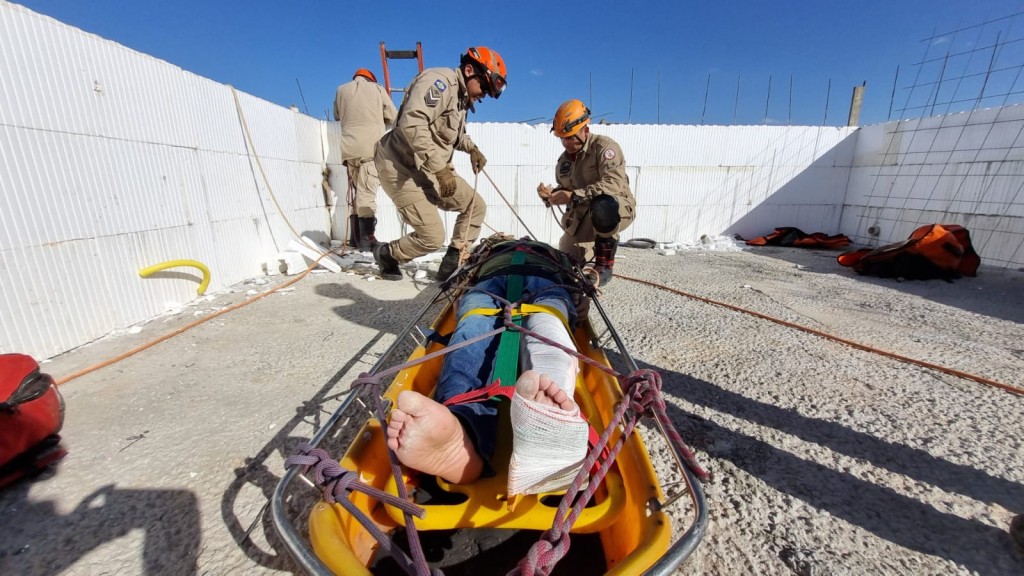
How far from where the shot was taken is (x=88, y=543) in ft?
4.14

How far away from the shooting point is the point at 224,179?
4.30 meters

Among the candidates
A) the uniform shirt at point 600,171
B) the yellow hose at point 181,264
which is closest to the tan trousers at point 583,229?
the uniform shirt at point 600,171

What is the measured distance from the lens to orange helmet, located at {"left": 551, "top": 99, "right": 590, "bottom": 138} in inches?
149

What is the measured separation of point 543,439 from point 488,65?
10.4 ft

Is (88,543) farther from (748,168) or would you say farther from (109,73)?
(748,168)

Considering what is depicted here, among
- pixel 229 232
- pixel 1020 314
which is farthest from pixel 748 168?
pixel 229 232

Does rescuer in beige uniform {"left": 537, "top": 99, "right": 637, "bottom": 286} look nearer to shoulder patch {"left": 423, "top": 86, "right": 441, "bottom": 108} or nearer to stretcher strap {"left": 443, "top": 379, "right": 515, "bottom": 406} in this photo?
shoulder patch {"left": 423, "top": 86, "right": 441, "bottom": 108}

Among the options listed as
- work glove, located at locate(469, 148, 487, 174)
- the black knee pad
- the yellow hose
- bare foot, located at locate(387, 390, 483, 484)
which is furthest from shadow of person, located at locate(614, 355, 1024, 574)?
the yellow hose

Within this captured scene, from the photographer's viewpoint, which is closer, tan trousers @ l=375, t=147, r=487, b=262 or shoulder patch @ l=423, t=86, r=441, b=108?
shoulder patch @ l=423, t=86, r=441, b=108

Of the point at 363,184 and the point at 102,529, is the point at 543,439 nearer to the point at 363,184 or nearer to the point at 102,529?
the point at 102,529

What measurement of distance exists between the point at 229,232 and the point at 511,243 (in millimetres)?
3422

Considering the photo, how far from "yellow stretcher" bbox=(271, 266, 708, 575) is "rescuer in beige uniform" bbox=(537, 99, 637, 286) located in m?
2.43

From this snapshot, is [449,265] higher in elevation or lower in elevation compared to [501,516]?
→ higher

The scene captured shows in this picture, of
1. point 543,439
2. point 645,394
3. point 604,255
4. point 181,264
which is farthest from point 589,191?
point 181,264
